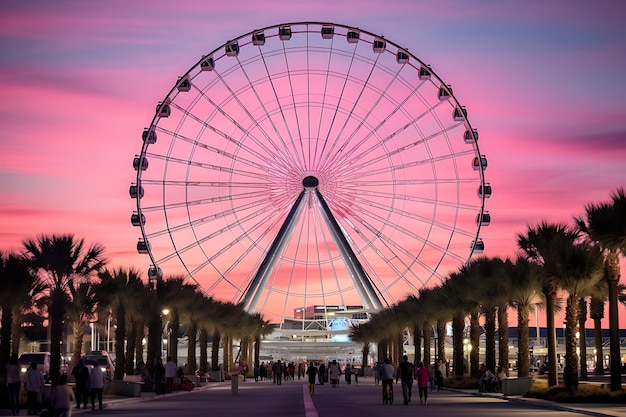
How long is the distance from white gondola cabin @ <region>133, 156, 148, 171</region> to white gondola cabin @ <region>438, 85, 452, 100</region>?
17.7m

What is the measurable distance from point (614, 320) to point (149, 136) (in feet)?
112

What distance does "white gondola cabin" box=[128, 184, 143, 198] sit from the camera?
6612 cm

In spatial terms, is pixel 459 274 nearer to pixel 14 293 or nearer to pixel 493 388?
pixel 493 388

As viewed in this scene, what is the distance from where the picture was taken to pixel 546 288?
47094mm

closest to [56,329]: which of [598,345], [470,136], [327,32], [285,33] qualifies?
[285,33]

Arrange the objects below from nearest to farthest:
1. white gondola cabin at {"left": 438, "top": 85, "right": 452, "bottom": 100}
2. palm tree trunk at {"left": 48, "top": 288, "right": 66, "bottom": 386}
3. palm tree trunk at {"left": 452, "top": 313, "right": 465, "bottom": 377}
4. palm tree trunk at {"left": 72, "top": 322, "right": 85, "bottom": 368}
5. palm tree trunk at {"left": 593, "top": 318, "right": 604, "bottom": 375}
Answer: palm tree trunk at {"left": 48, "top": 288, "right": 66, "bottom": 386} → palm tree trunk at {"left": 72, "top": 322, "right": 85, "bottom": 368} → palm tree trunk at {"left": 452, "top": 313, "right": 465, "bottom": 377} → white gondola cabin at {"left": 438, "top": 85, "right": 452, "bottom": 100} → palm tree trunk at {"left": 593, "top": 318, "right": 604, "bottom": 375}

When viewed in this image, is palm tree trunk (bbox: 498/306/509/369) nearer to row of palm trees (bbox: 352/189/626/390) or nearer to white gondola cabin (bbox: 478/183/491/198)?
row of palm trees (bbox: 352/189/626/390)

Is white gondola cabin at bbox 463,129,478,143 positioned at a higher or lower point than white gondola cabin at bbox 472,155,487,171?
higher

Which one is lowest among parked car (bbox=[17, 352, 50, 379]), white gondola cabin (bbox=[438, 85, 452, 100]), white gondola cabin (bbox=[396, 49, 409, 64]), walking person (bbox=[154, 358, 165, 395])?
walking person (bbox=[154, 358, 165, 395])

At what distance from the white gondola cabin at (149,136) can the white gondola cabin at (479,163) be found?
19.0 m

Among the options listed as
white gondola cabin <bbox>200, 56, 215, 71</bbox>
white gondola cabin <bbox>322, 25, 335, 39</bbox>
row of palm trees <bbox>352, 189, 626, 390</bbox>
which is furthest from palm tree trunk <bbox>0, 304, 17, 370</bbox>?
white gondola cabin <bbox>322, 25, 335, 39</bbox>

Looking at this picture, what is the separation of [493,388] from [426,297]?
24.8 metres

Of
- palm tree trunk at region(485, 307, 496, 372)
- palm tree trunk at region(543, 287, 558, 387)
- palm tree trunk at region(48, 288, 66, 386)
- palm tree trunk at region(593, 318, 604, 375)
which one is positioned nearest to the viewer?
palm tree trunk at region(48, 288, 66, 386)

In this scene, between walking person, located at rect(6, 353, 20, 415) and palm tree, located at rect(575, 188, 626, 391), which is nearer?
walking person, located at rect(6, 353, 20, 415)
